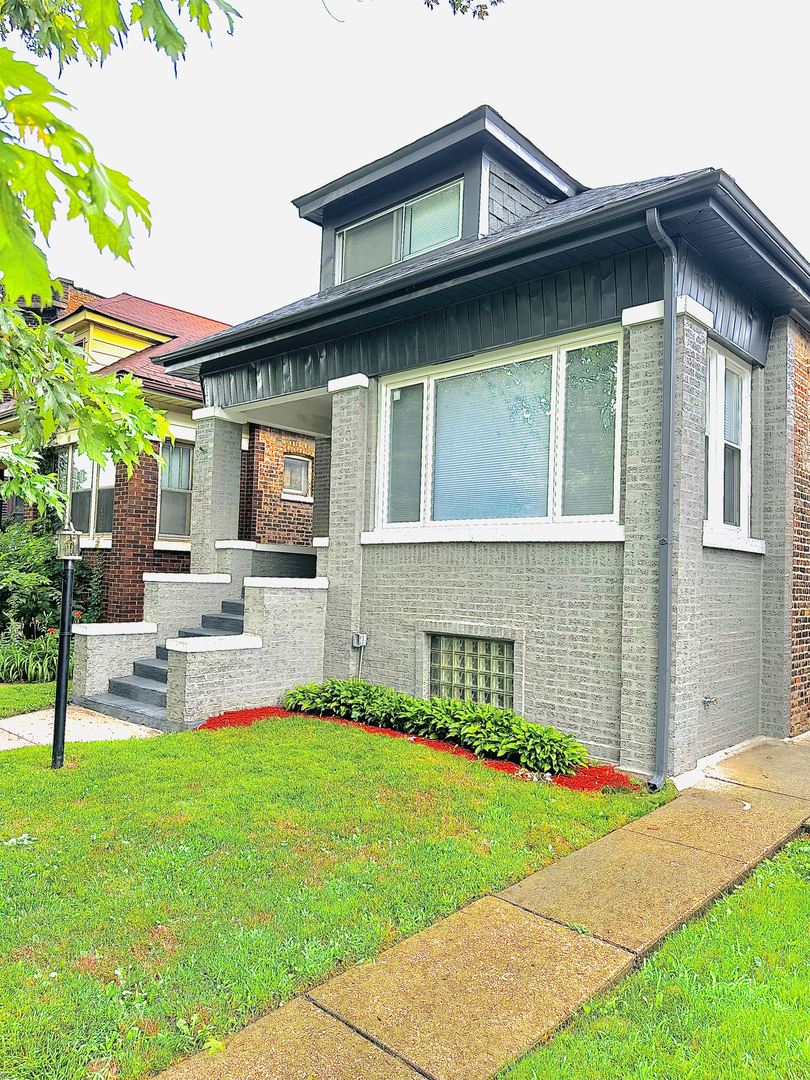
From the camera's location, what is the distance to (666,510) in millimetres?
5555

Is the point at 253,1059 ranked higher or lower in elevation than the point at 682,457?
lower

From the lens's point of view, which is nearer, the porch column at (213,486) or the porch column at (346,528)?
the porch column at (346,528)

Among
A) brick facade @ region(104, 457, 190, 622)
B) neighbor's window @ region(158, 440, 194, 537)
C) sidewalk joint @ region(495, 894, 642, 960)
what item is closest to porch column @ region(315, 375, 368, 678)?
sidewalk joint @ region(495, 894, 642, 960)

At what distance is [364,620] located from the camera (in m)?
8.08

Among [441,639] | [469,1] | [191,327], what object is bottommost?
[441,639]

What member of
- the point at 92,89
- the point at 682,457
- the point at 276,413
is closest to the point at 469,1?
the point at 92,89

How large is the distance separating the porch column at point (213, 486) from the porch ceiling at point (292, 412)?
0.97 feet

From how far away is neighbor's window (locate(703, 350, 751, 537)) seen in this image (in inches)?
252

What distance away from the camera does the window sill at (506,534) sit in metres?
6.09

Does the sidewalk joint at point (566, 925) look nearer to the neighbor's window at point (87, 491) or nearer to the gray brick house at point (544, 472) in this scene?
the gray brick house at point (544, 472)

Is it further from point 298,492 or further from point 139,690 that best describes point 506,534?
point 298,492

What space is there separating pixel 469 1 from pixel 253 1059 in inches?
224

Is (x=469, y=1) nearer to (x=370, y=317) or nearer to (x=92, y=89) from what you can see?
(x=92, y=89)

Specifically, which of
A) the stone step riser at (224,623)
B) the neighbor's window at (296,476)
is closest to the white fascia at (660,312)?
the stone step riser at (224,623)
